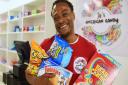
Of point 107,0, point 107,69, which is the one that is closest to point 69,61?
point 107,69

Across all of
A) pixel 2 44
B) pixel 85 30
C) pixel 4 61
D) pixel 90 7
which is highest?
pixel 90 7

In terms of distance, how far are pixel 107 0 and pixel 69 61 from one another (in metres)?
1.56

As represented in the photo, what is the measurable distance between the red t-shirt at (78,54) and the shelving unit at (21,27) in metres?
2.15

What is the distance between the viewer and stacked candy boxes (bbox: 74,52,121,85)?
2.88 feet

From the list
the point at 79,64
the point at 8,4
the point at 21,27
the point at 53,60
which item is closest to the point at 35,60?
the point at 53,60

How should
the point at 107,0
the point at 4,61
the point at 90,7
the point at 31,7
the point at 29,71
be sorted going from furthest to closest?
the point at 4,61
the point at 31,7
the point at 90,7
the point at 107,0
the point at 29,71

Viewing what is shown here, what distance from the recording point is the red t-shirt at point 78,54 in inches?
36.7

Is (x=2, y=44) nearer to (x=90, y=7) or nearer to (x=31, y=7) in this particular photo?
(x=31, y=7)

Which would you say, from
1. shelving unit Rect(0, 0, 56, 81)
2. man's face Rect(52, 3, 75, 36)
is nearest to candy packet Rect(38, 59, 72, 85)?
man's face Rect(52, 3, 75, 36)

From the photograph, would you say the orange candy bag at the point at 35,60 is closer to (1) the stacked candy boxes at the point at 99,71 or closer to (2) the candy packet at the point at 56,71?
(2) the candy packet at the point at 56,71

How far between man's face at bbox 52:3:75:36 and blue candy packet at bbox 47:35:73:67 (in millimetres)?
57

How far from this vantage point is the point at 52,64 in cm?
87

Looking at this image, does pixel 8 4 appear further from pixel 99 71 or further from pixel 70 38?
pixel 99 71

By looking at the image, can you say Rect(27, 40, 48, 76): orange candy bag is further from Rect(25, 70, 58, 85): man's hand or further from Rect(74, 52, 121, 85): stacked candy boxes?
Rect(74, 52, 121, 85): stacked candy boxes
